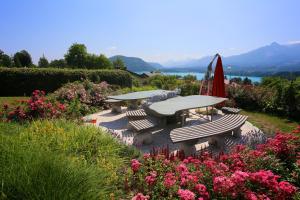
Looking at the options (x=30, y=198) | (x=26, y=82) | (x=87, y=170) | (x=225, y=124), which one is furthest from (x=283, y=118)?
(x=26, y=82)

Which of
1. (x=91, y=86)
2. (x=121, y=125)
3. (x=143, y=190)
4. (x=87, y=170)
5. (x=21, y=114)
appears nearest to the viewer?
(x=87, y=170)

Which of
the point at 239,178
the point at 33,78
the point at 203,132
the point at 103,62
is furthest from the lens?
the point at 103,62

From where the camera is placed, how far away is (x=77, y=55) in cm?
5238

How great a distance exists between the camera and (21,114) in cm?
773

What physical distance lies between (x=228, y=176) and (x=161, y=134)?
494cm

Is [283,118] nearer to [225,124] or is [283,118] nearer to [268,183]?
[225,124]

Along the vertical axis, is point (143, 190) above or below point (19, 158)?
below

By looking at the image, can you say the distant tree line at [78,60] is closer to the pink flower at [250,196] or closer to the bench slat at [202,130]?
the bench slat at [202,130]

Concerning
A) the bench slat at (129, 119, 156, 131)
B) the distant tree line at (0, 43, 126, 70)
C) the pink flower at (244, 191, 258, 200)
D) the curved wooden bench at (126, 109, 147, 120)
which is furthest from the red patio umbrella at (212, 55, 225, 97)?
the distant tree line at (0, 43, 126, 70)

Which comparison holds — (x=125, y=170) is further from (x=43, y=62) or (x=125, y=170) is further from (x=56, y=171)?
(x=43, y=62)

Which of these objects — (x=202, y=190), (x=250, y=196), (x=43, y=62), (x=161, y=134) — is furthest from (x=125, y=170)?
(x=43, y=62)

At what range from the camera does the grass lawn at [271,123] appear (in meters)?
8.86

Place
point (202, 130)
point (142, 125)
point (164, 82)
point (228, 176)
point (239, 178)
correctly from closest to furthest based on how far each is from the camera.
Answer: point (239, 178) < point (228, 176) < point (202, 130) < point (142, 125) < point (164, 82)

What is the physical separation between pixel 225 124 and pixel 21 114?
19.4 ft
